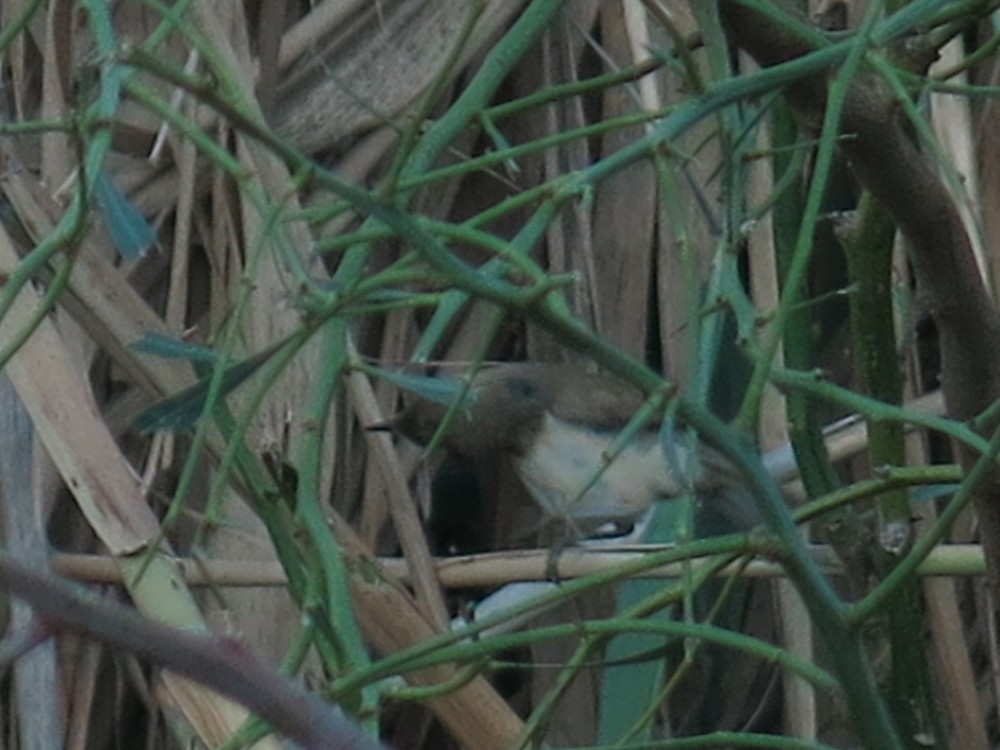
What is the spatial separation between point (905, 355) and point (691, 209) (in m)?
0.21

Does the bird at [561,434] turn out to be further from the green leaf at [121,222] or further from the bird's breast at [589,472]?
the green leaf at [121,222]

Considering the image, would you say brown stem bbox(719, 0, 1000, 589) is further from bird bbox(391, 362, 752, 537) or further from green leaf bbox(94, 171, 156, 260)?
bird bbox(391, 362, 752, 537)

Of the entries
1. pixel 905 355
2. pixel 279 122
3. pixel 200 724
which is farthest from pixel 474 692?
pixel 279 122

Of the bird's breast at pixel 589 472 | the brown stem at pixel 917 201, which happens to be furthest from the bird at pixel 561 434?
the brown stem at pixel 917 201

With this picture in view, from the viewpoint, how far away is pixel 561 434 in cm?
145

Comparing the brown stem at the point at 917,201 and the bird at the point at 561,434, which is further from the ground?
the brown stem at the point at 917,201

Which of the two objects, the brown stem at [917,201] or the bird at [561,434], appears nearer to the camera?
the brown stem at [917,201]

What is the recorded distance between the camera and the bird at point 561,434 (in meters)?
1.37

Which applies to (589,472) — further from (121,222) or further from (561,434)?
(121,222)

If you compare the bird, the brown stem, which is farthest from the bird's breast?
the brown stem

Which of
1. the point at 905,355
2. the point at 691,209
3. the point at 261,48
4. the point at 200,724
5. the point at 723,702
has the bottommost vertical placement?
the point at 723,702

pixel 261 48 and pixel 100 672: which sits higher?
pixel 261 48

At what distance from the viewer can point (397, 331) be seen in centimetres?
155

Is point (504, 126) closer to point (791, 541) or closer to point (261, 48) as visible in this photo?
point (261, 48)
